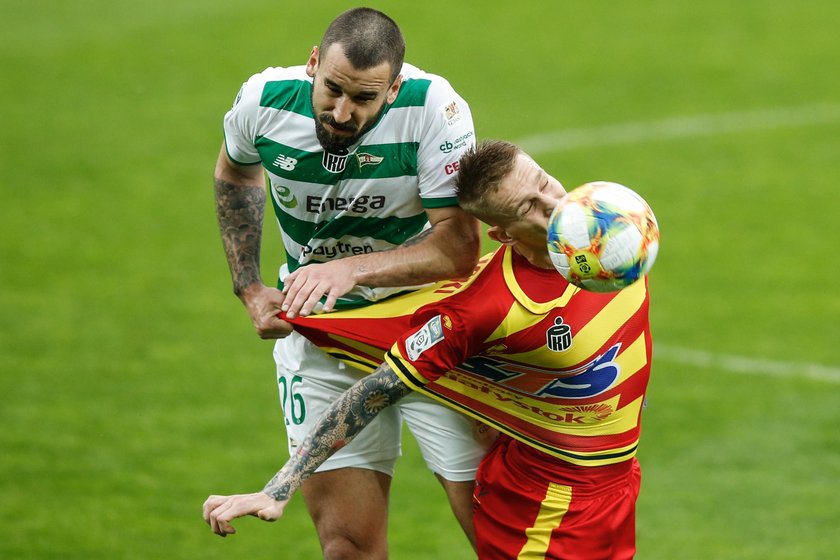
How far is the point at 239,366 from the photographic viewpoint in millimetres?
10547

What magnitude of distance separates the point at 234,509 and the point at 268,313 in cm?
117

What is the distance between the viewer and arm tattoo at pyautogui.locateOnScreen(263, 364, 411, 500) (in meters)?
5.04

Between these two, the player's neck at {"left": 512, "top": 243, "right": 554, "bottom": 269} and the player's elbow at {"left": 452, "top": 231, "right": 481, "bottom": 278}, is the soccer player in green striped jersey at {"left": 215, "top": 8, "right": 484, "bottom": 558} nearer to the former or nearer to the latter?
the player's elbow at {"left": 452, "top": 231, "right": 481, "bottom": 278}

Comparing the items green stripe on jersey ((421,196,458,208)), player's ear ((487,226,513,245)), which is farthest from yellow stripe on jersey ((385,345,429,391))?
green stripe on jersey ((421,196,458,208))

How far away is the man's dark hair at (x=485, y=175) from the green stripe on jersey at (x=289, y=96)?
850 millimetres

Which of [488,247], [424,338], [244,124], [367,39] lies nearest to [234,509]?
[424,338]

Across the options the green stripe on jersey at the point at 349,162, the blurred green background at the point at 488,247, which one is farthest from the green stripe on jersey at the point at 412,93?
the blurred green background at the point at 488,247

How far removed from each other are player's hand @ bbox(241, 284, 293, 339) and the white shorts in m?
0.38

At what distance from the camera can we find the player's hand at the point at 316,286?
5.35 m

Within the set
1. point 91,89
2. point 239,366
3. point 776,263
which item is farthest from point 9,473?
point 91,89

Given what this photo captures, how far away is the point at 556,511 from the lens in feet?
17.2

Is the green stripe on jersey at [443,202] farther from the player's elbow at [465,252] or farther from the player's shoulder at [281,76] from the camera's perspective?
the player's shoulder at [281,76]

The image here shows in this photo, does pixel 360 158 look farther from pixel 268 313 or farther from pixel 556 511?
pixel 556 511

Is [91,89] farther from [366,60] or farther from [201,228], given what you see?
[366,60]
